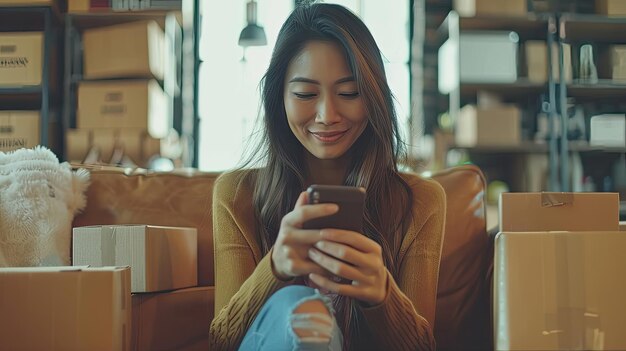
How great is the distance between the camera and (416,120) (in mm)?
4461

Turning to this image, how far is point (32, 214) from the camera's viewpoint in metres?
1.54

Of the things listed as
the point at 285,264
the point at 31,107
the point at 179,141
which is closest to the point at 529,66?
the point at 179,141

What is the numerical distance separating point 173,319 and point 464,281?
26.8 inches

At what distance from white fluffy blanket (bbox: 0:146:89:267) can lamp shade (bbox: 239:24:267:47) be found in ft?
7.87

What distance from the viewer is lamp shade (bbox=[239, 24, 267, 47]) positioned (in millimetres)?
3855

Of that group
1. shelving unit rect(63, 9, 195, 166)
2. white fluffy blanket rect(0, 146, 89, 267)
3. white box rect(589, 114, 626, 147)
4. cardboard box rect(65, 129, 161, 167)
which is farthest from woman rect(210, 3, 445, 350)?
white box rect(589, 114, 626, 147)

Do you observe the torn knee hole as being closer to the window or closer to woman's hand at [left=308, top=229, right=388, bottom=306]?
woman's hand at [left=308, top=229, right=388, bottom=306]

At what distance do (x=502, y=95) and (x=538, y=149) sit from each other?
43 cm

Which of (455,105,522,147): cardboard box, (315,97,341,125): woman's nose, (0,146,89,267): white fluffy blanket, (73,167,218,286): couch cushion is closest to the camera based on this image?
(315,97,341,125): woman's nose

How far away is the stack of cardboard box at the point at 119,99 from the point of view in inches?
134

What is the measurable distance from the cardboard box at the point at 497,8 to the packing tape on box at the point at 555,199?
264 centimetres

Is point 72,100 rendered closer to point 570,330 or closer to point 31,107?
point 31,107

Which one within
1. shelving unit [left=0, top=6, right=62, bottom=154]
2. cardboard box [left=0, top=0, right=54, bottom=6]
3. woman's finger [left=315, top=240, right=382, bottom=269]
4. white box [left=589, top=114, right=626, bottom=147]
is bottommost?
woman's finger [left=315, top=240, right=382, bottom=269]

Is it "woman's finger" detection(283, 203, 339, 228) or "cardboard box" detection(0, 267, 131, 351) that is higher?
"woman's finger" detection(283, 203, 339, 228)
